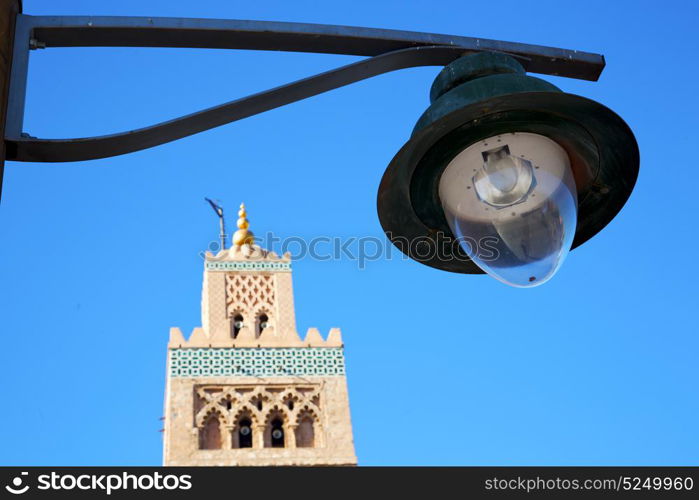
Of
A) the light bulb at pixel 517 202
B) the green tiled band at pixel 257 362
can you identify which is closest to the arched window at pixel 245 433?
the green tiled band at pixel 257 362

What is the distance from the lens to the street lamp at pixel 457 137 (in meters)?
1.88

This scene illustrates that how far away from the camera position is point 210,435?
17484 mm

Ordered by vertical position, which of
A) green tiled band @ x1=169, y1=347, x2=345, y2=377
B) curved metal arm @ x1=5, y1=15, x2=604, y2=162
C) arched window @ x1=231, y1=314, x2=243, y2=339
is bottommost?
curved metal arm @ x1=5, y1=15, x2=604, y2=162

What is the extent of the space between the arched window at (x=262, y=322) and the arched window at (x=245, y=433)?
1.86m

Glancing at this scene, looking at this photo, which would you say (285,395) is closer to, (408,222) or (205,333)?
(205,333)

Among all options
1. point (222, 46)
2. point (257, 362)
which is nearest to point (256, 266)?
point (257, 362)

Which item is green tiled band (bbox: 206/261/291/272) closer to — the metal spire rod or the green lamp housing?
the metal spire rod

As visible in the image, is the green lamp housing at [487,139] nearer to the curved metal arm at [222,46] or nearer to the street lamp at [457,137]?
the street lamp at [457,137]

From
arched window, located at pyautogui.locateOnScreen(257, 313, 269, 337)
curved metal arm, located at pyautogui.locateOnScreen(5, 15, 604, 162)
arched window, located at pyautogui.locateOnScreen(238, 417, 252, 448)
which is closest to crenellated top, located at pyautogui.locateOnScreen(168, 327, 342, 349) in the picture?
arched window, located at pyautogui.locateOnScreen(257, 313, 269, 337)

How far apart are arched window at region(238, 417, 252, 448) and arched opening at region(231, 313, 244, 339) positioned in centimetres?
172

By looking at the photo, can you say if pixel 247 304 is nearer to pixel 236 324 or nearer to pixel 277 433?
pixel 236 324

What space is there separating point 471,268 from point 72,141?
3.16 ft

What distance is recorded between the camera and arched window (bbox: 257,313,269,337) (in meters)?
19.1
